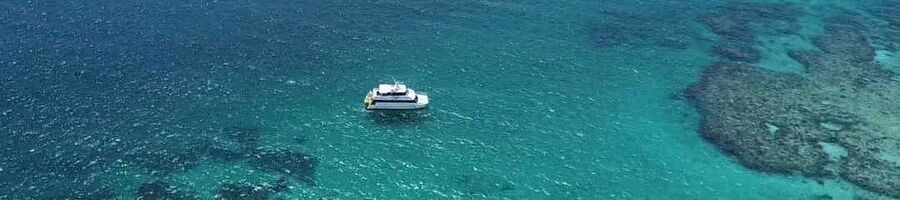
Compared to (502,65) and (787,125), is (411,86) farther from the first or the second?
(787,125)

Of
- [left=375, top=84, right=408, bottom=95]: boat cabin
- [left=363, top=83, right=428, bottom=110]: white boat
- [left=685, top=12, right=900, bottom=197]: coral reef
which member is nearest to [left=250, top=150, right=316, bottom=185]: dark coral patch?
[left=363, top=83, right=428, bottom=110]: white boat

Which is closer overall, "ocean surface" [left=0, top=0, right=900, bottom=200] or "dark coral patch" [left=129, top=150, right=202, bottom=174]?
"dark coral patch" [left=129, top=150, right=202, bottom=174]

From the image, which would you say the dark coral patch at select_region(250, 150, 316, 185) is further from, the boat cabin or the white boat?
the boat cabin

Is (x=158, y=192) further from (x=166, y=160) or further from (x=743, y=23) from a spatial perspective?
(x=743, y=23)

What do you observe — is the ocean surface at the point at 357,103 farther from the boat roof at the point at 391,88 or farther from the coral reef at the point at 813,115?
the boat roof at the point at 391,88

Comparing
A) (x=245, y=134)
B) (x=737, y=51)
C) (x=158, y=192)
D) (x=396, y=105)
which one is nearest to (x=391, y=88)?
(x=396, y=105)

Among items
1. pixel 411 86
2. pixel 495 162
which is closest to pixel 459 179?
pixel 495 162
